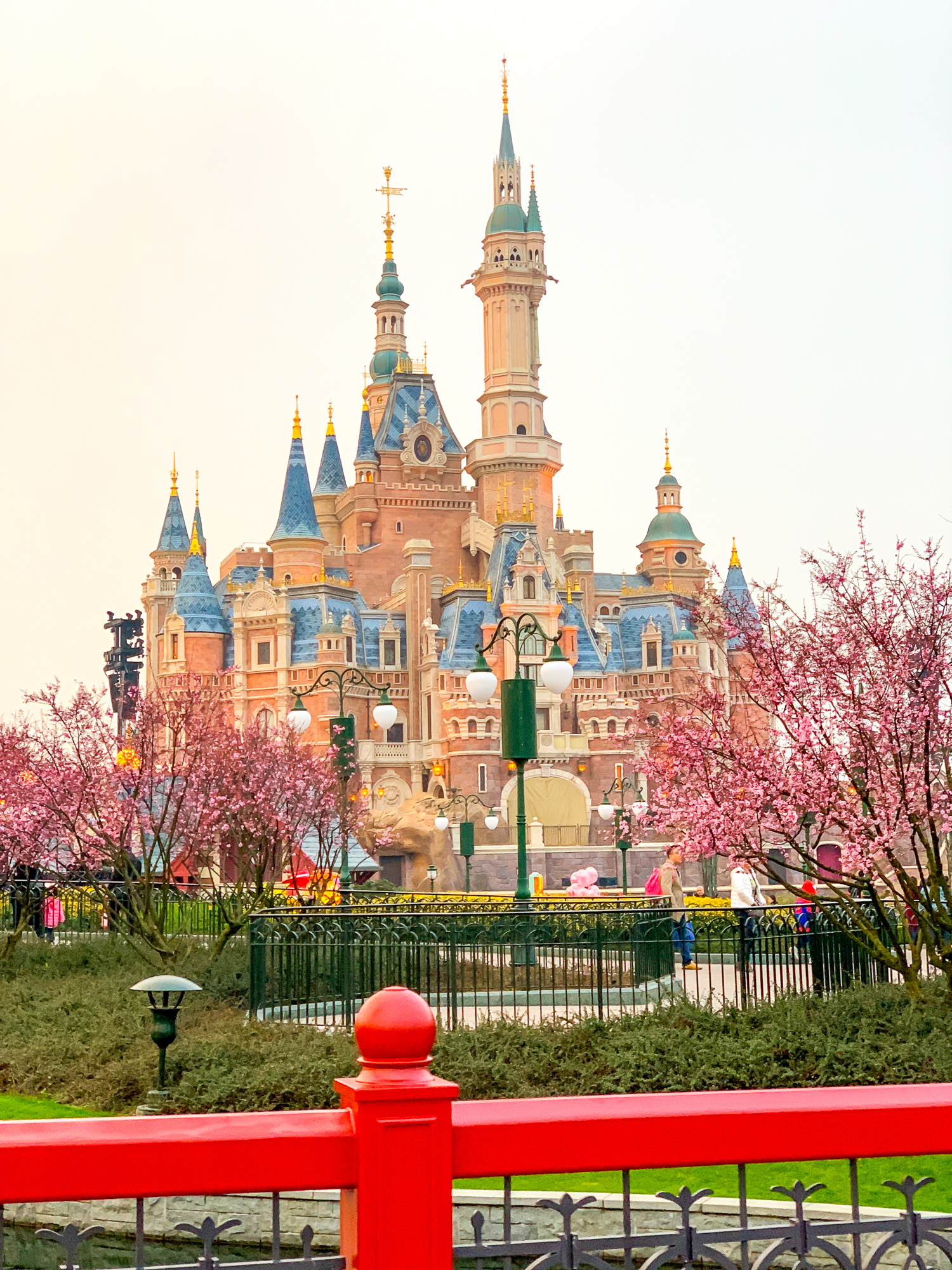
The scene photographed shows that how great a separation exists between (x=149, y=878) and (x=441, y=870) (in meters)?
42.2

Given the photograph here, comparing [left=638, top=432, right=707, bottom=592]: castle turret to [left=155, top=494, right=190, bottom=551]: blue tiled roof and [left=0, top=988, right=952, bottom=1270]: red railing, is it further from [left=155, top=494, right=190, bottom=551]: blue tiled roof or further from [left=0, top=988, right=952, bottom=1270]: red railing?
[left=0, top=988, right=952, bottom=1270]: red railing

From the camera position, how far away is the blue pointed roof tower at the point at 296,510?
79.2 m

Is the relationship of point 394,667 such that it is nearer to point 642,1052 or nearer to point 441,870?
point 441,870

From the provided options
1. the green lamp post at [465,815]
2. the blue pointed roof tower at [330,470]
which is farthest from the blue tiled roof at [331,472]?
the green lamp post at [465,815]

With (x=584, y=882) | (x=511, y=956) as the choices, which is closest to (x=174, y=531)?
(x=584, y=882)

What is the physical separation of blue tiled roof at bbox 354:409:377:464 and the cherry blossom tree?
7630 centimetres

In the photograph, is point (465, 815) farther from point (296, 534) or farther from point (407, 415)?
point (407, 415)

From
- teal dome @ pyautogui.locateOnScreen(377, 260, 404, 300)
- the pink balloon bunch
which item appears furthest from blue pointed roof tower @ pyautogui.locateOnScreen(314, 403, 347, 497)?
the pink balloon bunch

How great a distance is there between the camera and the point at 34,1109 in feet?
36.9

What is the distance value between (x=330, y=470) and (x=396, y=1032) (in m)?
88.9

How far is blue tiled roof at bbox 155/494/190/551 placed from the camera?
88188 mm

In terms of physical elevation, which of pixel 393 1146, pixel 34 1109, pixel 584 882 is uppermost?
pixel 393 1146

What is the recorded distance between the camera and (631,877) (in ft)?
189

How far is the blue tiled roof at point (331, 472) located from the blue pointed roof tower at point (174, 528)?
855cm
